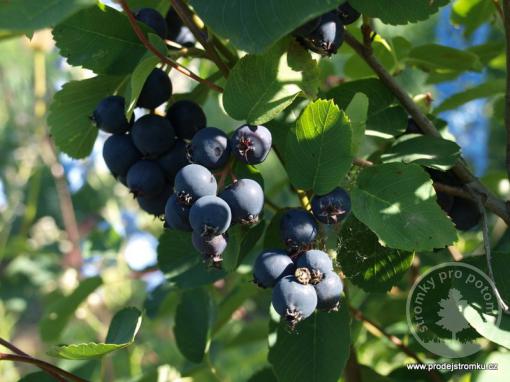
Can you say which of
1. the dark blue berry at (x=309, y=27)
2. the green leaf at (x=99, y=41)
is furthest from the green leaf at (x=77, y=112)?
the dark blue berry at (x=309, y=27)

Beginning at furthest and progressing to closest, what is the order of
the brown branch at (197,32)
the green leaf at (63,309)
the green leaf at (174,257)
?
the green leaf at (63,309) < the green leaf at (174,257) < the brown branch at (197,32)

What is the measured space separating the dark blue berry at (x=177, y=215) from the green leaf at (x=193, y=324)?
0.38 meters

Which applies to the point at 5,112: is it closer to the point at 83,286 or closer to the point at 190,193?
the point at 83,286

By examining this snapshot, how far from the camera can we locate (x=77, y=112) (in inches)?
36.5

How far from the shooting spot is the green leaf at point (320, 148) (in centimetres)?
74

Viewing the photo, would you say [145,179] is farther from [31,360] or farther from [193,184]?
[31,360]

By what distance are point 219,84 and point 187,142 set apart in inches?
5.5

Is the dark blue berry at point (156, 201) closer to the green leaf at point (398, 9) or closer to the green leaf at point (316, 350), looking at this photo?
the green leaf at point (316, 350)

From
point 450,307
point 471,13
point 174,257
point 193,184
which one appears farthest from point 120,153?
point 471,13

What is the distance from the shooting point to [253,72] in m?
0.78

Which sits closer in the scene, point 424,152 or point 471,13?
point 424,152

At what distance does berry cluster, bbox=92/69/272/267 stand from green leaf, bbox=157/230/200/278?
19 cm

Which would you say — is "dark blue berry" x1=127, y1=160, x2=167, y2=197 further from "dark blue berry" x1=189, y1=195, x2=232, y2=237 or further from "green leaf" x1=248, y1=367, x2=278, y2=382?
"green leaf" x1=248, y1=367, x2=278, y2=382

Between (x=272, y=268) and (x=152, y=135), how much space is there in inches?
8.8
